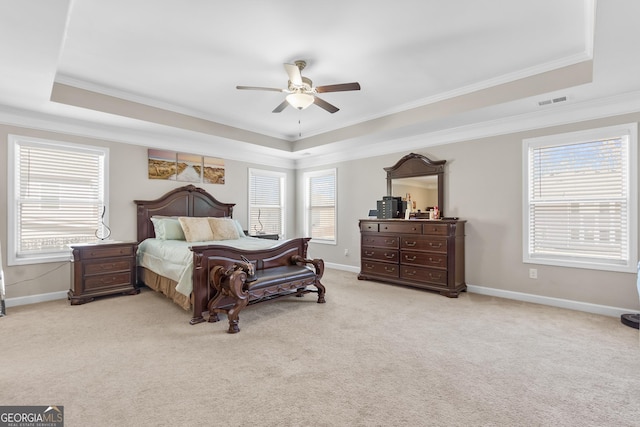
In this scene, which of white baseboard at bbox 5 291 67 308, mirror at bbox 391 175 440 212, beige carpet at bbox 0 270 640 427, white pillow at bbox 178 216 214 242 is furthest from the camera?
mirror at bbox 391 175 440 212

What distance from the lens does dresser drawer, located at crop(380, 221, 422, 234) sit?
15.1 feet

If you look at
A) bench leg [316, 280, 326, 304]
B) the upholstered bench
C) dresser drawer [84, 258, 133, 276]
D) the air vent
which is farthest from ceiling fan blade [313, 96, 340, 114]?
dresser drawer [84, 258, 133, 276]

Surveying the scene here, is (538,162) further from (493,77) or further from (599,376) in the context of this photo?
(599,376)

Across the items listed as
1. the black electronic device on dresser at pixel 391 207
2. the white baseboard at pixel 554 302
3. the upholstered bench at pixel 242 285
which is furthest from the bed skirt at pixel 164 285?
the white baseboard at pixel 554 302

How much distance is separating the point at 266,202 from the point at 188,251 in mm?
3271

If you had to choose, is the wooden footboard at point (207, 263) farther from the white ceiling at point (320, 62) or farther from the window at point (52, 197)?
the window at point (52, 197)

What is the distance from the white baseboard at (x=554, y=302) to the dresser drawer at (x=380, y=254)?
1.18m

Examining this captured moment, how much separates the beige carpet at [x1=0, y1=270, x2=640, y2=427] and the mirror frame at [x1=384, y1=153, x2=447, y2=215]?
83.7 inches

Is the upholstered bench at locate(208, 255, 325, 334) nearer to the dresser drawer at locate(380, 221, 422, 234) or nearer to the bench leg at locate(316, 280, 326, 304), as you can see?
the bench leg at locate(316, 280, 326, 304)

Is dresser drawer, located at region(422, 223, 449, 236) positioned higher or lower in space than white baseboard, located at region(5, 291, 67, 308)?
higher

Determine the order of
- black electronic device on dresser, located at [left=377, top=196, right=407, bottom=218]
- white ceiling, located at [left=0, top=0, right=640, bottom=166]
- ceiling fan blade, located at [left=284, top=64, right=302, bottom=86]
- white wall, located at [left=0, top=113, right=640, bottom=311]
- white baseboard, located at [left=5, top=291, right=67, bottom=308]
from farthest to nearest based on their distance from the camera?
black electronic device on dresser, located at [left=377, top=196, right=407, bottom=218]
white baseboard, located at [left=5, top=291, right=67, bottom=308]
white wall, located at [left=0, top=113, right=640, bottom=311]
ceiling fan blade, located at [left=284, top=64, right=302, bottom=86]
white ceiling, located at [left=0, top=0, right=640, bottom=166]

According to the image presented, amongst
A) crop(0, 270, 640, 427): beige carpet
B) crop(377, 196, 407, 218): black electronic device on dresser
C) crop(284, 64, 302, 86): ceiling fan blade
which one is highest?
crop(284, 64, 302, 86): ceiling fan blade

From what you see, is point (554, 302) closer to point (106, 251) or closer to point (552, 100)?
point (552, 100)

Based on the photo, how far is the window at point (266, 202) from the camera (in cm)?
637
